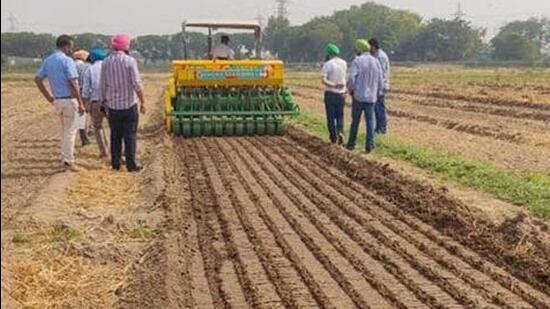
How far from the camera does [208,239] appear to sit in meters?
6.80

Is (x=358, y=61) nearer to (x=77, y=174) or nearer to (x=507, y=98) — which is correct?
(x=77, y=174)

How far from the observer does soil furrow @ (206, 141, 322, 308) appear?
5188 millimetres

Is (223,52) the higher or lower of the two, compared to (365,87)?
higher

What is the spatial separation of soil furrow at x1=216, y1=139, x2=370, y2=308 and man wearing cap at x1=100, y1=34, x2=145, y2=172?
2.80m

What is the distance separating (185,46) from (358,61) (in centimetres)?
564

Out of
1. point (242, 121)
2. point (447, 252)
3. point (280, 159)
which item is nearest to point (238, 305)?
point (447, 252)

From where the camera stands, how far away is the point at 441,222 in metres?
7.42

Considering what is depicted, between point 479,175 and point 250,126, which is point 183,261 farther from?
point 250,126

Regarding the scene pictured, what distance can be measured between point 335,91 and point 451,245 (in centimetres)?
720

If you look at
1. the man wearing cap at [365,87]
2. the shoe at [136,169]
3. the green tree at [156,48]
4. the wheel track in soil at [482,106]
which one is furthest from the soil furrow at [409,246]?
the green tree at [156,48]

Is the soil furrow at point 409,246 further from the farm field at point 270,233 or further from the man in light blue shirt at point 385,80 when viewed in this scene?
the man in light blue shirt at point 385,80

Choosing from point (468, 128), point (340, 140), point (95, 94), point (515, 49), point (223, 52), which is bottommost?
point (515, 49)

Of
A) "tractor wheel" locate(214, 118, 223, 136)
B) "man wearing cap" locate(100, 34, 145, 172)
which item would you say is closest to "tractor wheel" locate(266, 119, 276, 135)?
"tractor wheel" locate(214, 118, 223, 136)

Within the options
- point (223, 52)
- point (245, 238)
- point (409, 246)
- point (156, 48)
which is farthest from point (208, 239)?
point (156, 48)
